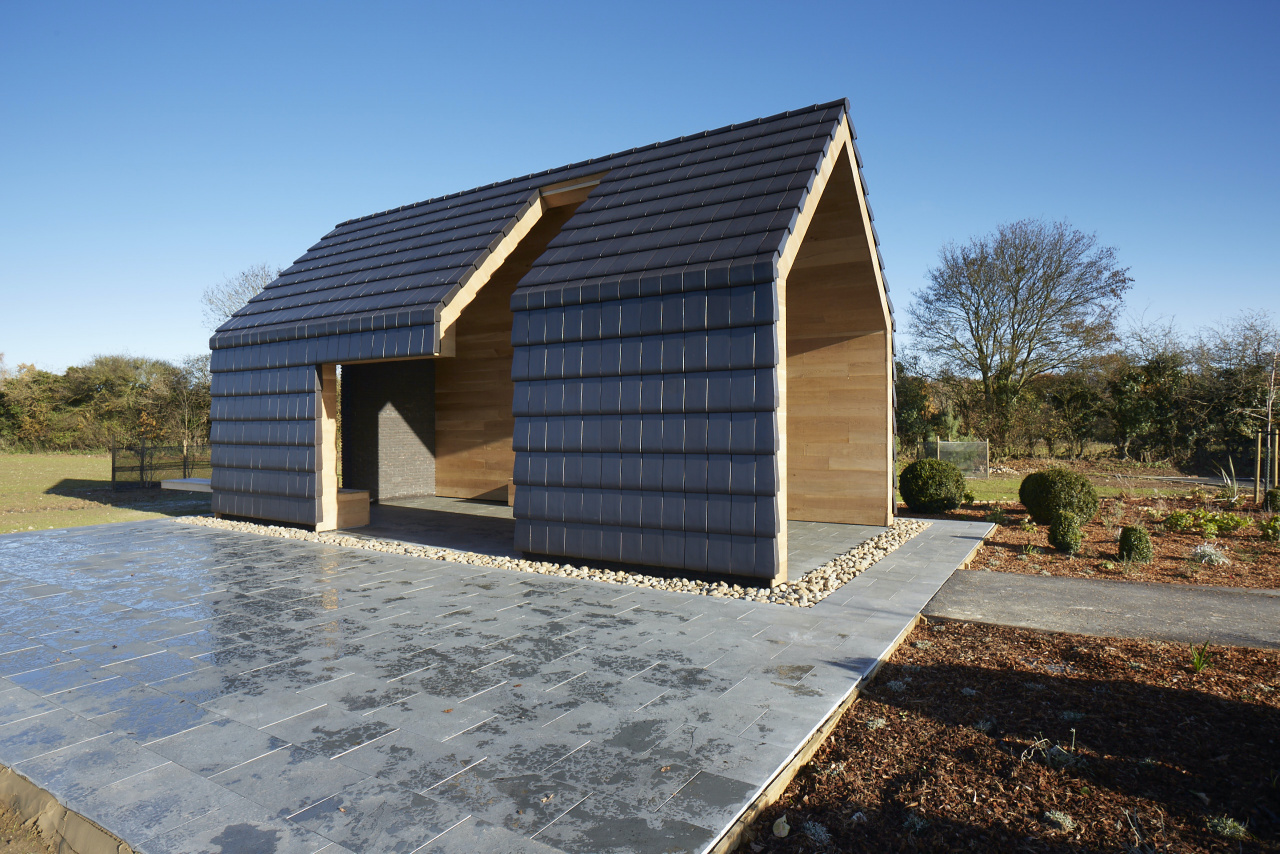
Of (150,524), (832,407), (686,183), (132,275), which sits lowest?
(150,524)

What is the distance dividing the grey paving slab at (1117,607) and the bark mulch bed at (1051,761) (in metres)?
0.46

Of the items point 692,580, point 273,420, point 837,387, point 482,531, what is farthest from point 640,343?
point 273,420

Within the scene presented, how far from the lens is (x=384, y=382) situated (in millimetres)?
12172

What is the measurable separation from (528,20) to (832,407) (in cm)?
699

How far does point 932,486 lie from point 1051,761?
7.83m

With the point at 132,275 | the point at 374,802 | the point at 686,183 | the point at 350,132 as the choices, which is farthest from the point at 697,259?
the point at 132,275

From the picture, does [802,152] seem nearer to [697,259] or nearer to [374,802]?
[697,259]

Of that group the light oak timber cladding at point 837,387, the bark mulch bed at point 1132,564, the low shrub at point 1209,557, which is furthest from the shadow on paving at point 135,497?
the low shrub at point 1209,557

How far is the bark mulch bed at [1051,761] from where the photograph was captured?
2180 mm

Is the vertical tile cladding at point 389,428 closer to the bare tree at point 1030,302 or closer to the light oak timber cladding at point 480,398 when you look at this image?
the light oak timber cladding at point 480,398

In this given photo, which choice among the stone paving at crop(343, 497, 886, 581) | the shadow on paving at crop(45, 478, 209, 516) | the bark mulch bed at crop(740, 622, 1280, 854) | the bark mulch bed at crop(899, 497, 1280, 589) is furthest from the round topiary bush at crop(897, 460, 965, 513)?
the shadow on paving at crop(45, 478, 209, 516)

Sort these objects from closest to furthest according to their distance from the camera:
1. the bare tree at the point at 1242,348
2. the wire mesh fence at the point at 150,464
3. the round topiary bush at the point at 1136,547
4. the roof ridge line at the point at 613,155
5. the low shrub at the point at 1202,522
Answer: the round topiary bush at the point at 1136,547 → the roof ridge line at the point at 613,155 → the low shrub at the point at 1202,522 → the wire mesh fence at the point at 150,464 → the bare tree at the point at 1242,348

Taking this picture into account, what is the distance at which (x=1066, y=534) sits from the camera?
23.6 feet

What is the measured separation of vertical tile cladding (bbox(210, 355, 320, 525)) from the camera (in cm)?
854
